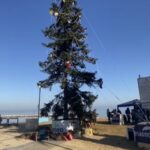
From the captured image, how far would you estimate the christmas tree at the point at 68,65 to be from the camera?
29.0m

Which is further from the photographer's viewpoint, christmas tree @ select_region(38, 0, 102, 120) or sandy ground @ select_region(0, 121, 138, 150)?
christmas tree @ select_region(38, 0, 102, 120)

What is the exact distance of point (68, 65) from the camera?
2959cm

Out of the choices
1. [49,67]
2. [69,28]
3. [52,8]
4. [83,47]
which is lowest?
[49,67]

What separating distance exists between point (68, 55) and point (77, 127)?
6888 mm

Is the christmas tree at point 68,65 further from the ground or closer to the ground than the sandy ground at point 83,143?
further from the ground

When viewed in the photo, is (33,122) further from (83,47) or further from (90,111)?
(83,47)

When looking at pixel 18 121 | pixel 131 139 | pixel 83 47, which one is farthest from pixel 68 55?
pixel 18 121

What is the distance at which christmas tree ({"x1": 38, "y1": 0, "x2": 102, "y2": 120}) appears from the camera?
28953 millimetres

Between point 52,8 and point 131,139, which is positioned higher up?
point 52,8

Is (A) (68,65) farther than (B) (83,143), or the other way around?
(A) (68,65)

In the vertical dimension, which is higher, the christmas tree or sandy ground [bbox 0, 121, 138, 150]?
the christmas tree

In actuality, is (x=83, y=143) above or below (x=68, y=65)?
below

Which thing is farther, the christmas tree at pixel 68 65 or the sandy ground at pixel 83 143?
the christmas tree at pixel 68 65

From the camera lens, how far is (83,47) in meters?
30.7
